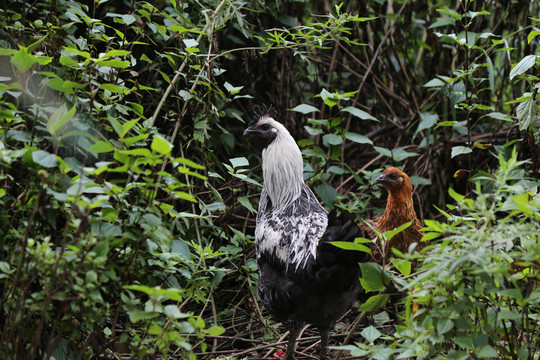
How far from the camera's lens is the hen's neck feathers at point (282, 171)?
3.51 m

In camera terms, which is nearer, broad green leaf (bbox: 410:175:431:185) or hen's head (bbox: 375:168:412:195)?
hen's head (bbox: 375:168:412:195)

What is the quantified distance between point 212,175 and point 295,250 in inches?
26.3

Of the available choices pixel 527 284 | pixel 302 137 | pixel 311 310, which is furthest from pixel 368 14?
pixel 527 284

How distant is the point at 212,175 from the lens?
10.8 ft

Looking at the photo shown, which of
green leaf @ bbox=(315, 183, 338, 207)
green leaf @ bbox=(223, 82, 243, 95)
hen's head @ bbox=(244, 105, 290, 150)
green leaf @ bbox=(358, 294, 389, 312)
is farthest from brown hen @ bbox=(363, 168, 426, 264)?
green leaf @ bbox=(358, 294, 389, 312)

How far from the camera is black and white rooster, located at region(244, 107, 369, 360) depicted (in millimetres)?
2855

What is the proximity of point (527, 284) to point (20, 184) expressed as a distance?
2.11 m

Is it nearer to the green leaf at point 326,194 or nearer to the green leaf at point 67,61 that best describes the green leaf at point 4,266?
the green leaf at point 67,61

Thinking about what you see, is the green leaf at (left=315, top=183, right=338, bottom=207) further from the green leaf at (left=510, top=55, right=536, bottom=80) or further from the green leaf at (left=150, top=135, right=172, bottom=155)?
the green leaf at (left=150, top=135, right=172, bottom=155)

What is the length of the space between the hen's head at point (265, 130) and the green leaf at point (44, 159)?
1.75 meters

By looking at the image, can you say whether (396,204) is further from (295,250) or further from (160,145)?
(160,145)

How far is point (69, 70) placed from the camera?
286 cm

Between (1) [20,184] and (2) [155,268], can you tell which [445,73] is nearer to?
(2) [155,268]

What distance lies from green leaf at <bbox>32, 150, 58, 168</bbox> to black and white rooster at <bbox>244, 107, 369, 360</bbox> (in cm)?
138
